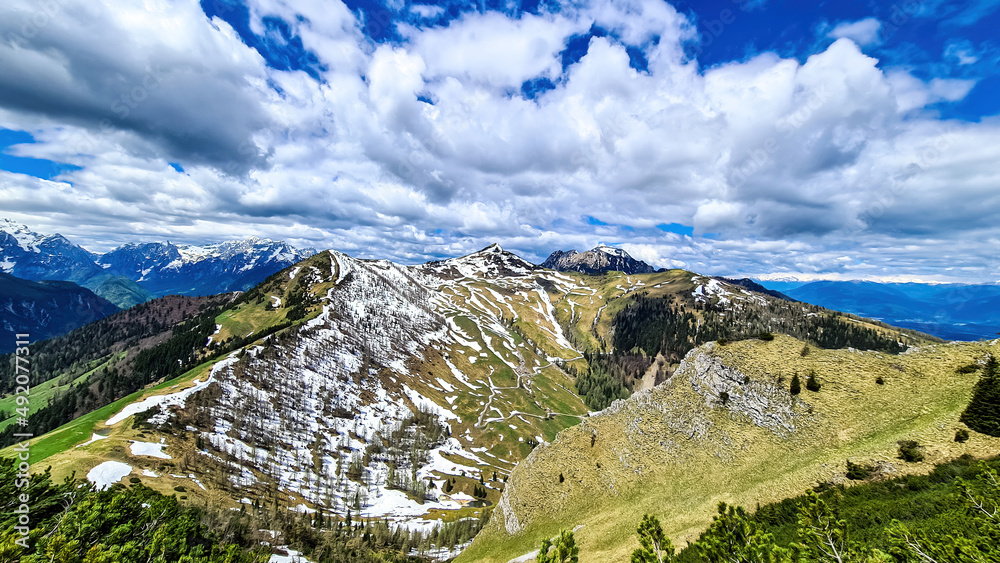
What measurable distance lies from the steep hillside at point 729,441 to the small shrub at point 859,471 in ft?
2.04

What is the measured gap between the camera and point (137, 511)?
136 feet

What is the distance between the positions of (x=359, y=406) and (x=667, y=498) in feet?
541

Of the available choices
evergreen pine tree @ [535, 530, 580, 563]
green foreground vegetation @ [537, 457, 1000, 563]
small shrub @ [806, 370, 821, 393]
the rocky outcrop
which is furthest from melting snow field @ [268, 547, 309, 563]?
small shrub @ [806, 370, 821, 393]

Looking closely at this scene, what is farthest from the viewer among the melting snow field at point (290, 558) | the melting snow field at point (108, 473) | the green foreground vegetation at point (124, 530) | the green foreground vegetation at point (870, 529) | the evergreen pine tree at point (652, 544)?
the melting snow field at point (290, 558)

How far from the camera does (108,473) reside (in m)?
69.1

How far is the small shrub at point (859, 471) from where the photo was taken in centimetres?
3039

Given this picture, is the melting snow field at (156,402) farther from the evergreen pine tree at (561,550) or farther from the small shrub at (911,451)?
the small shrub at (911,451)

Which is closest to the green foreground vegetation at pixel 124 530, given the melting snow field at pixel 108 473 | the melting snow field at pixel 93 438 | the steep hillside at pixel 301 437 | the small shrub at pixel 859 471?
the melting snow field at pixel 108 473

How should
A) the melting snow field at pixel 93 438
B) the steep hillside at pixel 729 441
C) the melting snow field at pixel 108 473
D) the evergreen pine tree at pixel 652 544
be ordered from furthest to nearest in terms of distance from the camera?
1. the melting snow field at pixel 93 438
2. the melting snow field at pixel 108 473
3. the steep hillside at pixel 729 441
4. the evergreen pine tree at pixel 652 544

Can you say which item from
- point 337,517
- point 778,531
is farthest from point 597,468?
point 337,517

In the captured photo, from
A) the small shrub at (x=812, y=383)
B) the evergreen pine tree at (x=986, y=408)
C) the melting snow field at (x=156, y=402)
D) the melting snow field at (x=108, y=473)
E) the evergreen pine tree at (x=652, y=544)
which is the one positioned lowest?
→ the melting snow field at (x=156, y=402)

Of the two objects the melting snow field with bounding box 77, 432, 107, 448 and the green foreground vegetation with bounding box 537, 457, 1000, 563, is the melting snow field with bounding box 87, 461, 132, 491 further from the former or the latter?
the green foreground vegetation with bounding box 537, 457, 1000, 563

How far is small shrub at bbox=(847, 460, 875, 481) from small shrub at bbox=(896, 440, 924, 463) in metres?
2.52

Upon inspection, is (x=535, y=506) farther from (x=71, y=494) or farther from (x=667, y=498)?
(x=71, y=494)
